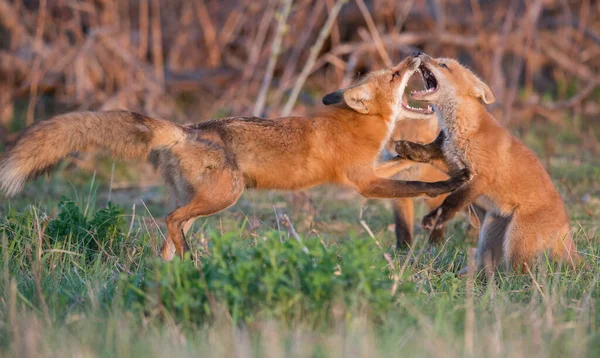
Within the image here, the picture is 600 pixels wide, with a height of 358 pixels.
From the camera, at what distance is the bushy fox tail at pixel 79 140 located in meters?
4.95

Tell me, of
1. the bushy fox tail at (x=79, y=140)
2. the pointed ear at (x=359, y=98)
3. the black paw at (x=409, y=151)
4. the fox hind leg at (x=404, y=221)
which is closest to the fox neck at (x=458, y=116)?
the black paw at (x=409, y=151)

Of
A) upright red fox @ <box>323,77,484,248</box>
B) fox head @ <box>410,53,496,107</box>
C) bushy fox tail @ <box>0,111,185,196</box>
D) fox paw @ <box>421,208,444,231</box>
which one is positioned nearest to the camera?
bushy fox tail @ <box>0,111,185,196</box>

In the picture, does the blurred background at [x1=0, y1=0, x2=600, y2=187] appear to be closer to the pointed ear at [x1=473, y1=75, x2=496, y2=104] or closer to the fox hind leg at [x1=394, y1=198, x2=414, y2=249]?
the fox hind leg at [x1=394, y1=198, x2=414, y2=249]

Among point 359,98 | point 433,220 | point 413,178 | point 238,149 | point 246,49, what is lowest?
point 413,178

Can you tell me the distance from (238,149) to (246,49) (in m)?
6.83

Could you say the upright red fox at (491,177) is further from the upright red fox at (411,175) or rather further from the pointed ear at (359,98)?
the upright red fox at (411,175)

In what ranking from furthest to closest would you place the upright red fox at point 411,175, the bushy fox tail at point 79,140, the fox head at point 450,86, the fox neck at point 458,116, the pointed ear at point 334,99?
1. the upright red fox at point 411,175
2. the pointed ear at point 334,99
3. the fox head at point 450,86
4. the fox neck at point 458,116
5. the bushy fox tail at point 79,140

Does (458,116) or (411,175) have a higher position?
(458,116)

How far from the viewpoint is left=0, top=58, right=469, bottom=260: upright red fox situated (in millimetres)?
5108

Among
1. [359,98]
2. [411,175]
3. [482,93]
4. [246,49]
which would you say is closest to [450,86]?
[482,93]

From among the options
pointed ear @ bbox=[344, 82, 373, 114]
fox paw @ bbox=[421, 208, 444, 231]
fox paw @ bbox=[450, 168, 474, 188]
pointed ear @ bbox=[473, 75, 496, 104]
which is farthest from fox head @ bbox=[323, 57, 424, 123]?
fox paw @ bbox=[421, 208, 444, 231]

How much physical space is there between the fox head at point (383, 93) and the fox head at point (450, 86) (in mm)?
138

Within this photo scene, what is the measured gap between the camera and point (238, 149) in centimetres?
553

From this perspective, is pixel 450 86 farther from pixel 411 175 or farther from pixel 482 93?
pixel 411 175
